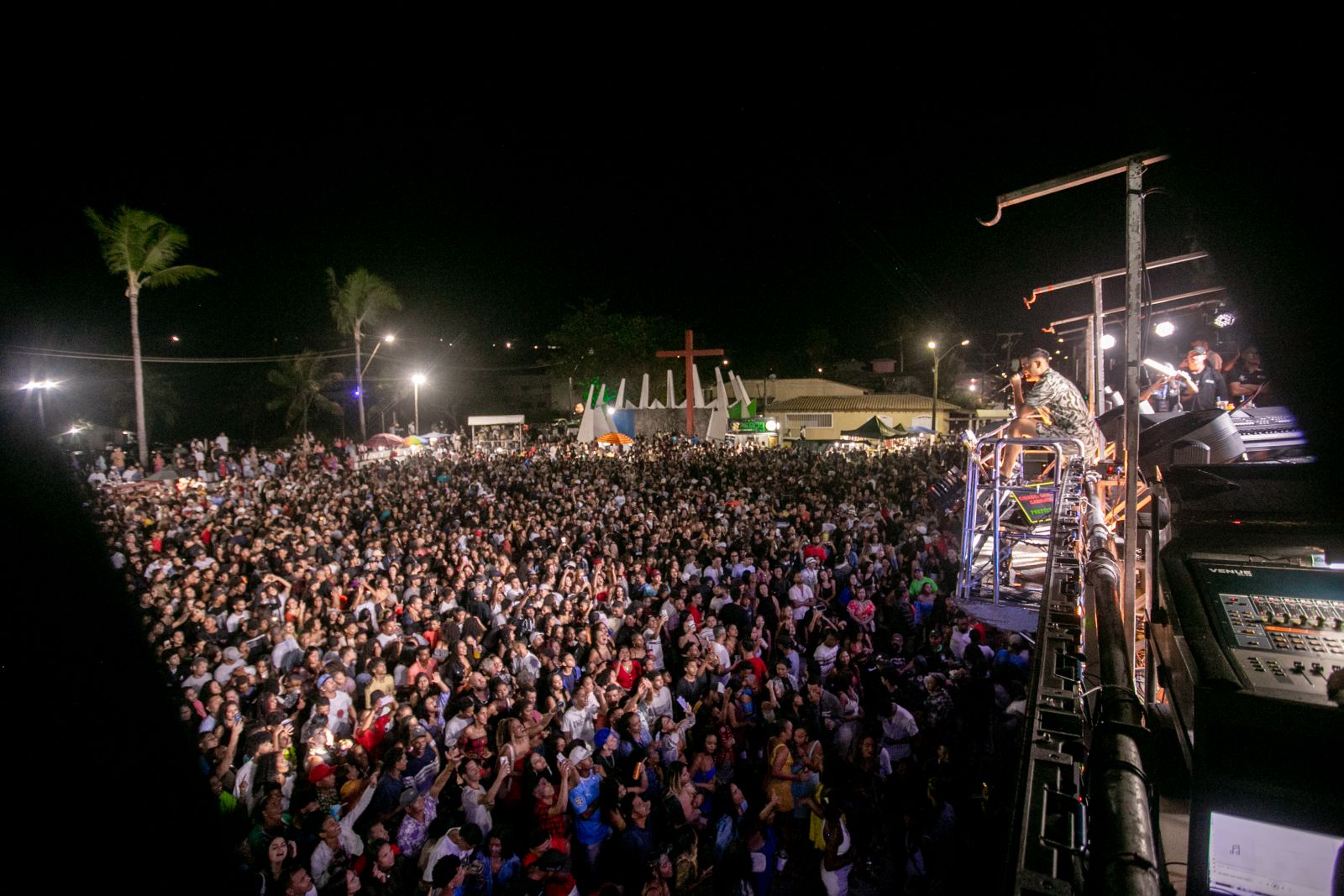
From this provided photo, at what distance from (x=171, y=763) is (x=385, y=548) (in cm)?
549

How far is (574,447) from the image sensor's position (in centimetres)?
2309

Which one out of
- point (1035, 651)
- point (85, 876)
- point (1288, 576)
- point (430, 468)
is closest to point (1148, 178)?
point (1288, 576)

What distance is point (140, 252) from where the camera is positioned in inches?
637

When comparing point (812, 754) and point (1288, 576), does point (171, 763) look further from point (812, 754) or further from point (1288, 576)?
point (1288, 576)

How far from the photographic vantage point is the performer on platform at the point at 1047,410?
17.0 feet

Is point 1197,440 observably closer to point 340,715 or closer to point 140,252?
point 340,715

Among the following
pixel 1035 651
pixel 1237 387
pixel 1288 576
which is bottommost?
pixel 1035 651

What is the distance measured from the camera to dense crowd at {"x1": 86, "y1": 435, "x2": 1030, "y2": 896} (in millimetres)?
3729

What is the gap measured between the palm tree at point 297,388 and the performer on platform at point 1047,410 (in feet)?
97.2

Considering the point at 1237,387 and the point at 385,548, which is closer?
the point at 1237,387

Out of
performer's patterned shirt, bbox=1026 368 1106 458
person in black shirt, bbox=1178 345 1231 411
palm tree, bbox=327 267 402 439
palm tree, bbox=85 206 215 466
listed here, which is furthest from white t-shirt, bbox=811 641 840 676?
palm tree, bbox=327 267 402 439

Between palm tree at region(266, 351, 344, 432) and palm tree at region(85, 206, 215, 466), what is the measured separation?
12263 mm

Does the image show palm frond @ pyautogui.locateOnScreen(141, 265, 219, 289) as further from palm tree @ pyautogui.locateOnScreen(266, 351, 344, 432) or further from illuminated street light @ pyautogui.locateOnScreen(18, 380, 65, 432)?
palm tree @ pyautogui.locateOnScreen(266, 351, 344, 432)

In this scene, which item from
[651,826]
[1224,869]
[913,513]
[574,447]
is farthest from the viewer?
[574,447]
